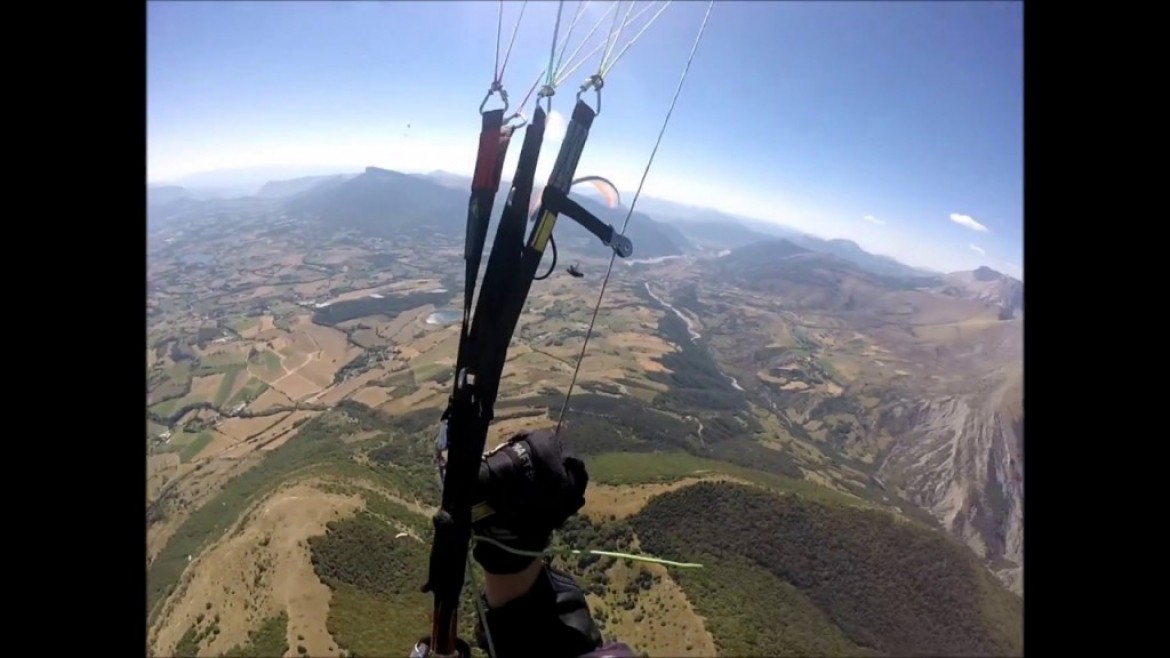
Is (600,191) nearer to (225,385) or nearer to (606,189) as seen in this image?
(606,189)

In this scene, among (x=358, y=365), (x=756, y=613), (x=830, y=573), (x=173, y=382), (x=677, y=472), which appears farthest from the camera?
(x=358, y=365)

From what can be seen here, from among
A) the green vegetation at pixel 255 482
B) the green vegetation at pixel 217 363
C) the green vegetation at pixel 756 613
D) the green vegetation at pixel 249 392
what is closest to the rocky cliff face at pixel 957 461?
the green vegetation at pixel 756 613

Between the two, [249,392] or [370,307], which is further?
[370,307]

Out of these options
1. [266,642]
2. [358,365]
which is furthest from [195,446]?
[266,642]

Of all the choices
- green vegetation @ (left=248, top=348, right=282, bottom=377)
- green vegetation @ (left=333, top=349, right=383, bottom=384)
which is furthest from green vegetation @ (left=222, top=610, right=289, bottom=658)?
green vegetation @ (left=248, top=348, right=282, bottom=377)

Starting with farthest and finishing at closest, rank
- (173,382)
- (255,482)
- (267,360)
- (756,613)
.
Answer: (267,360) → (173,382) → (255,482) → (756,613)

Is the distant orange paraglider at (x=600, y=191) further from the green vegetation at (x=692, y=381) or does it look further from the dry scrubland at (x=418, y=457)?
the green vegetation at (x=692, y=381)

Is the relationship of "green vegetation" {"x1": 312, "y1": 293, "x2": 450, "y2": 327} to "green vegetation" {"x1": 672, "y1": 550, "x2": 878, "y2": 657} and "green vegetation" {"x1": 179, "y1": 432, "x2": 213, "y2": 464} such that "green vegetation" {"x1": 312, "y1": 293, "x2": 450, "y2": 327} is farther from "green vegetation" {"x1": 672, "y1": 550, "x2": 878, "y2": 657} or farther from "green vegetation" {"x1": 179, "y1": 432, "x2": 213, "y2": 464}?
"green vegetation" {"x1": 672, "y1": 550, "x2": 878, "y2": 657}
